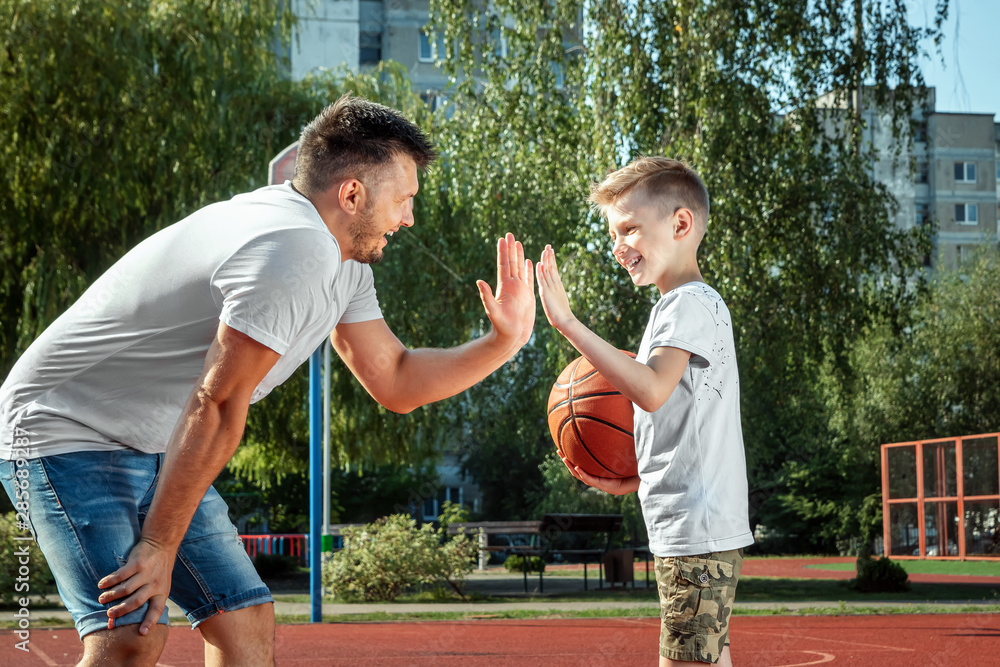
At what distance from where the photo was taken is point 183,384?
8.33 ft

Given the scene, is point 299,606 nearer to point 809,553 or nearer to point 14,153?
point 14,153

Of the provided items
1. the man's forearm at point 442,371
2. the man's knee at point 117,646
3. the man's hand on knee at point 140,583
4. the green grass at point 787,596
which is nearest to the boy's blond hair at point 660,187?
the man's forearm at point 442,371

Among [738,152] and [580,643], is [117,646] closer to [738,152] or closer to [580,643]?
[580,643]

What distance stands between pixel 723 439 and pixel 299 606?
35.3ft

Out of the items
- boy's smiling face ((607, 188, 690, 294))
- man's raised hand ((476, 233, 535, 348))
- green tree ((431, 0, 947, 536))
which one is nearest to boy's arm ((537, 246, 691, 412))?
man's raised hand ((476, 233, 535, 348))

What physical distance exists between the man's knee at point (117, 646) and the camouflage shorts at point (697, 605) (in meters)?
1.48

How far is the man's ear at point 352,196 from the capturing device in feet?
9.14

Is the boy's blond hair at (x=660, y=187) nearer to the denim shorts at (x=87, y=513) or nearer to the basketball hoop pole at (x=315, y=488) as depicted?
the denim shorts at (x=87, y=513)

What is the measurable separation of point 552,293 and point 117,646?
1.67 meters

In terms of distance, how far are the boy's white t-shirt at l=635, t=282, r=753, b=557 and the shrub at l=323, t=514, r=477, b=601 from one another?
11.0 m

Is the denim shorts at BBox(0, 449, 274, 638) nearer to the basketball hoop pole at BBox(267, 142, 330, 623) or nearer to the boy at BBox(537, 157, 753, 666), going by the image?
the boy at BBox(537, 157, 753, 666)

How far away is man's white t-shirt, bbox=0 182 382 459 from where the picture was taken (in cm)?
237

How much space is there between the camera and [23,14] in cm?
1349

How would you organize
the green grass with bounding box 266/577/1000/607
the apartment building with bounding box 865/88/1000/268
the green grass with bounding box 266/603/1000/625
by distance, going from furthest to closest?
the apartment building with bounding box 865/88/1000/268, the green grass with bounding box 266/577/1000/607, the green grass with bounding box 266/603/1000/625
